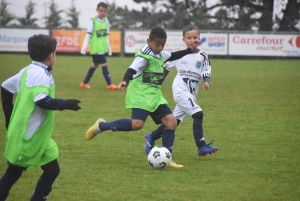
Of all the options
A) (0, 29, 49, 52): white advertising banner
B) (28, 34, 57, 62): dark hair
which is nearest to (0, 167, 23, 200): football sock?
(28, 34, 57, 62): dark hair

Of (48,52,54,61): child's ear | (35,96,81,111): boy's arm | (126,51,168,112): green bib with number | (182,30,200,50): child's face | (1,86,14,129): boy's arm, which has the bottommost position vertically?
(126,51,168,112): green bib with number

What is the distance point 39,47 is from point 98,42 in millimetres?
9936

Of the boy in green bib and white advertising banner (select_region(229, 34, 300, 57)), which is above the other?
the boy in green bib

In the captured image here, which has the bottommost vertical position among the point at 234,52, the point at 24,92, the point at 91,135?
the point at 234,52

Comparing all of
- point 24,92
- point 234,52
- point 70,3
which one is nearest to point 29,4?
point 70,3

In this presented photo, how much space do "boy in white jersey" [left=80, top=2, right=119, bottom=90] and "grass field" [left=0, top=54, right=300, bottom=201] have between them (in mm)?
1375

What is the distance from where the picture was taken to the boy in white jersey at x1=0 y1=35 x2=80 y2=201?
4125mm

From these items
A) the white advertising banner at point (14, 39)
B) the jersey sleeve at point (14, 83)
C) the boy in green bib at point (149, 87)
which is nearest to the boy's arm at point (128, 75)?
the boy in green bib at point (149, 87)

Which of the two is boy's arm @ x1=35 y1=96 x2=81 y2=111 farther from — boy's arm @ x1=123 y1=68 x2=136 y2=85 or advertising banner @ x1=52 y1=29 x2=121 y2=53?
advertising banner @ x1=52 y1=29 x2=121 y2=53

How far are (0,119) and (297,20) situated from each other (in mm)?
23862

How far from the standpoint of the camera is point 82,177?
569 centimetres

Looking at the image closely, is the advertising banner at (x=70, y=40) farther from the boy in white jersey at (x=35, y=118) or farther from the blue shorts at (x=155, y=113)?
the boy in white jersey at (x=35, y=118)

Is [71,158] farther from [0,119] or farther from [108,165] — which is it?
[0,119]

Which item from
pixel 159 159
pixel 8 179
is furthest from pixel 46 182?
pixel 159 159
